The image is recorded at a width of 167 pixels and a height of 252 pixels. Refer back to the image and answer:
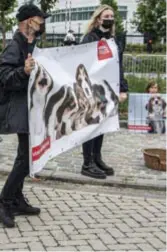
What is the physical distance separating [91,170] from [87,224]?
1839 millimetres

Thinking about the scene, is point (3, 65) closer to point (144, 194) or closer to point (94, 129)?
point (94, 129)

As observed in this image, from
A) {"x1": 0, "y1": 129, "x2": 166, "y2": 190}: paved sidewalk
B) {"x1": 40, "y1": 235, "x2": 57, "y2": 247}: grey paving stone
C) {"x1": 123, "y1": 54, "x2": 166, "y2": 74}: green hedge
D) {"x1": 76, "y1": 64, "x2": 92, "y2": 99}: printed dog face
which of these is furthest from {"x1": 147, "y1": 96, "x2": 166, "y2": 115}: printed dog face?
{"x1": 40, "y1": 235, "x2": 57, "y2": 247}: grey paving stone

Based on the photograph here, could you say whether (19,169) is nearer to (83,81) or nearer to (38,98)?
(38,98)

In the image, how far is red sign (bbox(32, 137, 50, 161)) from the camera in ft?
16.8

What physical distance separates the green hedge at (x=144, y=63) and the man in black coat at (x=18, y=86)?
9.86 m

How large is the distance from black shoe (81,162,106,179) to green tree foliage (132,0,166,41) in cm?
3089

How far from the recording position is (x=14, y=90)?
5031 mm

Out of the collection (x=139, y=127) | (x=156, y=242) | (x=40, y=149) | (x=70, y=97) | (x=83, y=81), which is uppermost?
(x=83, y=81)

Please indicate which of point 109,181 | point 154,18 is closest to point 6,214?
point 109,181

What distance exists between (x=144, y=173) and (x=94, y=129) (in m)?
1.30

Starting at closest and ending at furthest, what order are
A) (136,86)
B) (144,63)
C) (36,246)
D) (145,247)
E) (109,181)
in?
(36,246) < (145,247) < (109,181) < (136,86) < (144,63)

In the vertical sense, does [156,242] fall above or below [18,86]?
below

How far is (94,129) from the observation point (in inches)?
262

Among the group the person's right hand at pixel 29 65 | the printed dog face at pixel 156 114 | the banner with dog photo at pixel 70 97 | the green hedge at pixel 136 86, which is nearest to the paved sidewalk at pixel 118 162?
the printed dog face at pixel 156 114
